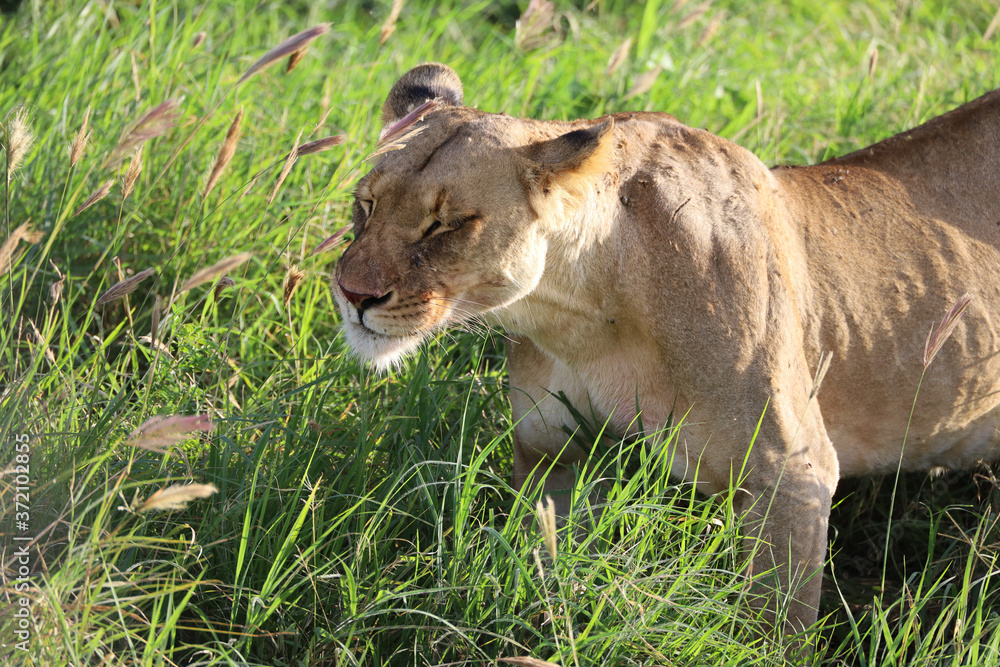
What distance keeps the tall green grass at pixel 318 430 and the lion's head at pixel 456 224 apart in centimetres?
35

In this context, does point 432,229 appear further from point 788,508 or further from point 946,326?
point 946,326

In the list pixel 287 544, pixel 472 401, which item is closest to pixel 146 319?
pixel 472 401

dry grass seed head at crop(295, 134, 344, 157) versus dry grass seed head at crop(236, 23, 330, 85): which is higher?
dry grass seed head at crop(236, 23, 330, 85)

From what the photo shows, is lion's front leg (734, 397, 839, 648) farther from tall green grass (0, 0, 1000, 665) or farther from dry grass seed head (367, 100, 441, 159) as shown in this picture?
dry grass seed head (367, 100, 441, 159)

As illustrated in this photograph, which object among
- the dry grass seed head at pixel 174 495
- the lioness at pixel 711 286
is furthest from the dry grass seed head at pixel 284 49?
the dry grass seed head at pixel 174 495

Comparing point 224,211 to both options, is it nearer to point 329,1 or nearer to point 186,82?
point 186,82

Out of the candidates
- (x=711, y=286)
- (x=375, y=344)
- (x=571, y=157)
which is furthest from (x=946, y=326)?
(x=375, y=344)

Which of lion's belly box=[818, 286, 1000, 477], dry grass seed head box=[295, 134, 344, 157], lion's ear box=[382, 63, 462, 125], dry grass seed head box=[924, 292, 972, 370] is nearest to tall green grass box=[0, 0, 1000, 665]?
dry grass seed head box=[295, 134, 344, 157]

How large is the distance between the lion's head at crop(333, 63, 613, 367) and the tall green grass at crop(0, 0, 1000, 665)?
35 cm

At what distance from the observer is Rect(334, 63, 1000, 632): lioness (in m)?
2.60

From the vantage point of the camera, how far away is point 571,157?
8.34 ft

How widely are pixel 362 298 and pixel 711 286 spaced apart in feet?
3.15

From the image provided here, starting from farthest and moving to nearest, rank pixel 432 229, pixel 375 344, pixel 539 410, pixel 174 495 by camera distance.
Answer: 1. pixel 539 410
2. pixel 375 344
3. pixel 432 229
4. pixel 174 495

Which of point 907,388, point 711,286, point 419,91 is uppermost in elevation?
point 419,91
